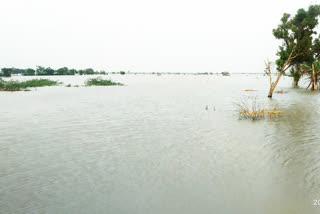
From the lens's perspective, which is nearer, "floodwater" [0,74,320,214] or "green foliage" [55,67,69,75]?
"floodwater" [0,74,320,214]

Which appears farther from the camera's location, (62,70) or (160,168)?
(62,70)

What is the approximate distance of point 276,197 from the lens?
3.62m

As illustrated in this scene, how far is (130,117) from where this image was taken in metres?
10.8

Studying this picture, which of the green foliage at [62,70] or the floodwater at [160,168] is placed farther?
the green foliage at [62,70]

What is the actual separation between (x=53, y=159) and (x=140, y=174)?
2.22m

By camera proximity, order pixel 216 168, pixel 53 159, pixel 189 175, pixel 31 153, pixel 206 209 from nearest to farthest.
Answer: pixel 206 209
pixel 189 175
pixel 216 168
pixel 53 159
pixel 31 153

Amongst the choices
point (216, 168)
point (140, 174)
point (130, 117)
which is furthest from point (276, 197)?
point (130, 117)

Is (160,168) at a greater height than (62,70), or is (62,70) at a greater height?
(62,70)

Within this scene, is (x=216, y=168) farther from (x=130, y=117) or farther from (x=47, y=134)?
(x=130, y=117)

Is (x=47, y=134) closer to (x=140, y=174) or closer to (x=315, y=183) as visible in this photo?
(x=140, y=174)

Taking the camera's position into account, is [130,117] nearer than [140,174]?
No

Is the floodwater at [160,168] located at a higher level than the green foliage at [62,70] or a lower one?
lower

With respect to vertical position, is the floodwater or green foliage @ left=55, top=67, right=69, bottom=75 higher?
green foliage @ left=55, top=67, right=69, bottom=75

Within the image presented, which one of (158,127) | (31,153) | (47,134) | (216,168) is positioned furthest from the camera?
(158,127)
